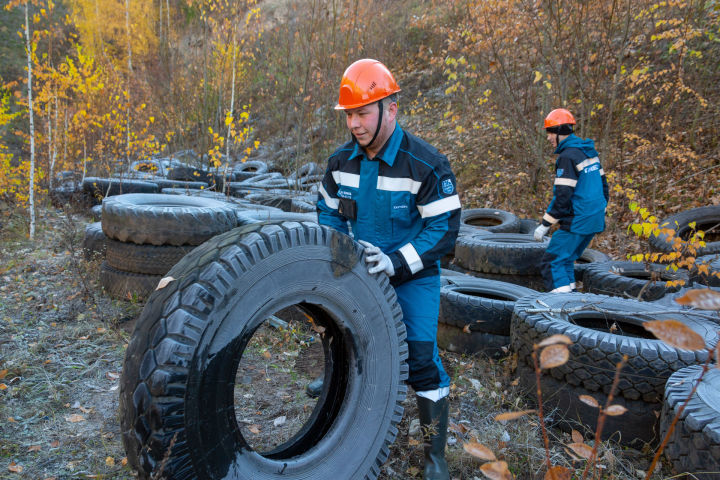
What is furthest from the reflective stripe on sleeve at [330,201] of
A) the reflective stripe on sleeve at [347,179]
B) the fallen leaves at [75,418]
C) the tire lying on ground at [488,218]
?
the tire lying on ground at [488,218]

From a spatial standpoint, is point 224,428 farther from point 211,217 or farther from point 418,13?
point 418,13

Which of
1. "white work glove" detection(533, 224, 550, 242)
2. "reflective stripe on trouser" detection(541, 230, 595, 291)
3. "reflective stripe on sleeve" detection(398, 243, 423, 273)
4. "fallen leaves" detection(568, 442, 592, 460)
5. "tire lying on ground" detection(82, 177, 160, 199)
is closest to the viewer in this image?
"fallen leaves" detection(568, 442, 592, 460)

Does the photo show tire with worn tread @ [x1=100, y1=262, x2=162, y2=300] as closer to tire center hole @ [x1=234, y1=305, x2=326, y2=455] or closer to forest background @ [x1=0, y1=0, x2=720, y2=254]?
tire center hole @ [x1=234, y1=305, x2=326, y2=455]

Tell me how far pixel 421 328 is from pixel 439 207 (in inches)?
26.3

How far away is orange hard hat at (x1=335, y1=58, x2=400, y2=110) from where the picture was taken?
2305 millimetres

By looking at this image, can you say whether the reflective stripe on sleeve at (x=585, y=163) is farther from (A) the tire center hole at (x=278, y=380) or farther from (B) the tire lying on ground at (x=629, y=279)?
(A) the tire center hole at (x=278, y=380)

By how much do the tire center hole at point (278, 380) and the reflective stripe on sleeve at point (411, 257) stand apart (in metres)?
0.55

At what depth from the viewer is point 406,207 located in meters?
2.38

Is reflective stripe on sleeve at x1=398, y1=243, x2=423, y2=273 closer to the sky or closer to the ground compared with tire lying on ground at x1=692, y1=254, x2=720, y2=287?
closer to the sky

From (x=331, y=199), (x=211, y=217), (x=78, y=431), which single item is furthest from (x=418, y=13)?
(x=78, y=431)

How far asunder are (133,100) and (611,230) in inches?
547

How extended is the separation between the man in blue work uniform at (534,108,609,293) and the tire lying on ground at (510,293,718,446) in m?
1.64

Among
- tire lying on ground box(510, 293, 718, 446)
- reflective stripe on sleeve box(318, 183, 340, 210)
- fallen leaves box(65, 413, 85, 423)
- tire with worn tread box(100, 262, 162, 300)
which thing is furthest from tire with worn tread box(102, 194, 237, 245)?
tire lying on ground box(510, 293, 718, 446)

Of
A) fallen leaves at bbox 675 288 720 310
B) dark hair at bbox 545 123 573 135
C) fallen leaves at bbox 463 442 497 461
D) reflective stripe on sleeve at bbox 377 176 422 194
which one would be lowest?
fallen leaves at bbox 463 442 497 461
